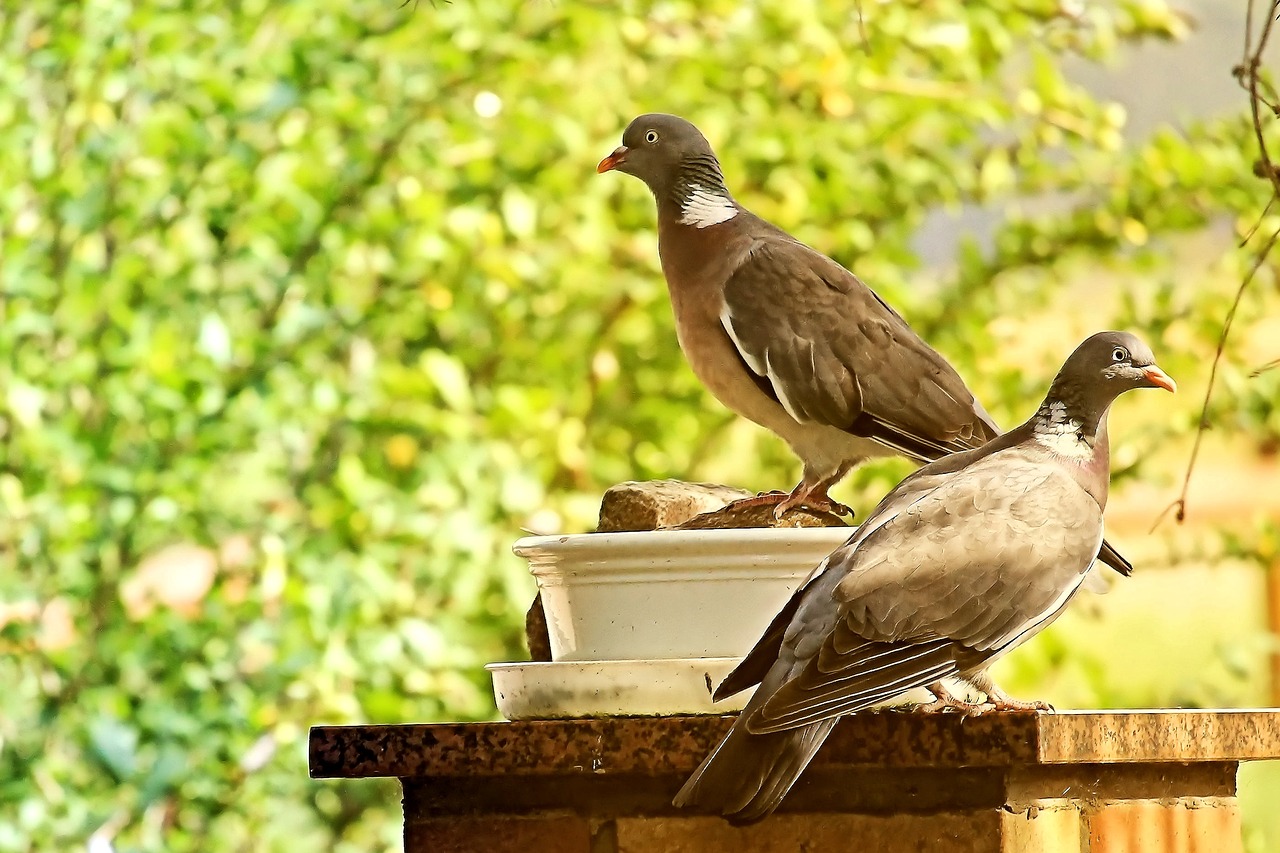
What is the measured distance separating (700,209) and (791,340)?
0.26 m

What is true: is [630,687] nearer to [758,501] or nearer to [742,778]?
[742,778]

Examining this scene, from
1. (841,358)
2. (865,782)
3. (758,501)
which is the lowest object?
(865,782)

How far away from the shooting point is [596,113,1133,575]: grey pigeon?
2184 mm

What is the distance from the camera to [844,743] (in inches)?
60.1

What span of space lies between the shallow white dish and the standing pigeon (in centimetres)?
9

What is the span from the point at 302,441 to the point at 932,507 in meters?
2.17

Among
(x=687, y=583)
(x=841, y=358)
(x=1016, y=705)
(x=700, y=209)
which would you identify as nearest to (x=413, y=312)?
(x=700, y=209)

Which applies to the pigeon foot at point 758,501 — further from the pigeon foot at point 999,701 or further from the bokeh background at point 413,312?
the bokeh background at point 413,312

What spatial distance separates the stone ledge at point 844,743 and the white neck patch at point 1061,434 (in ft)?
0.91

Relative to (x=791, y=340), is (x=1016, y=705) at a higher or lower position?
lower

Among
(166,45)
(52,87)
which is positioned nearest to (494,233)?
(166,45)

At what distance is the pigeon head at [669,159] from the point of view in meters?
2.31

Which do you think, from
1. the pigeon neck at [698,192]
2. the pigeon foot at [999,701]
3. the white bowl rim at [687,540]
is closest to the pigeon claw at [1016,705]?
the pigeon foot at [999,701]

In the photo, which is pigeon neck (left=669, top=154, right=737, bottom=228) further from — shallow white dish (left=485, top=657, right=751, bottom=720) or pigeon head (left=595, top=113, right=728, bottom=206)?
shallow white dish (left=485, top=657, right=751, bottom=720)
